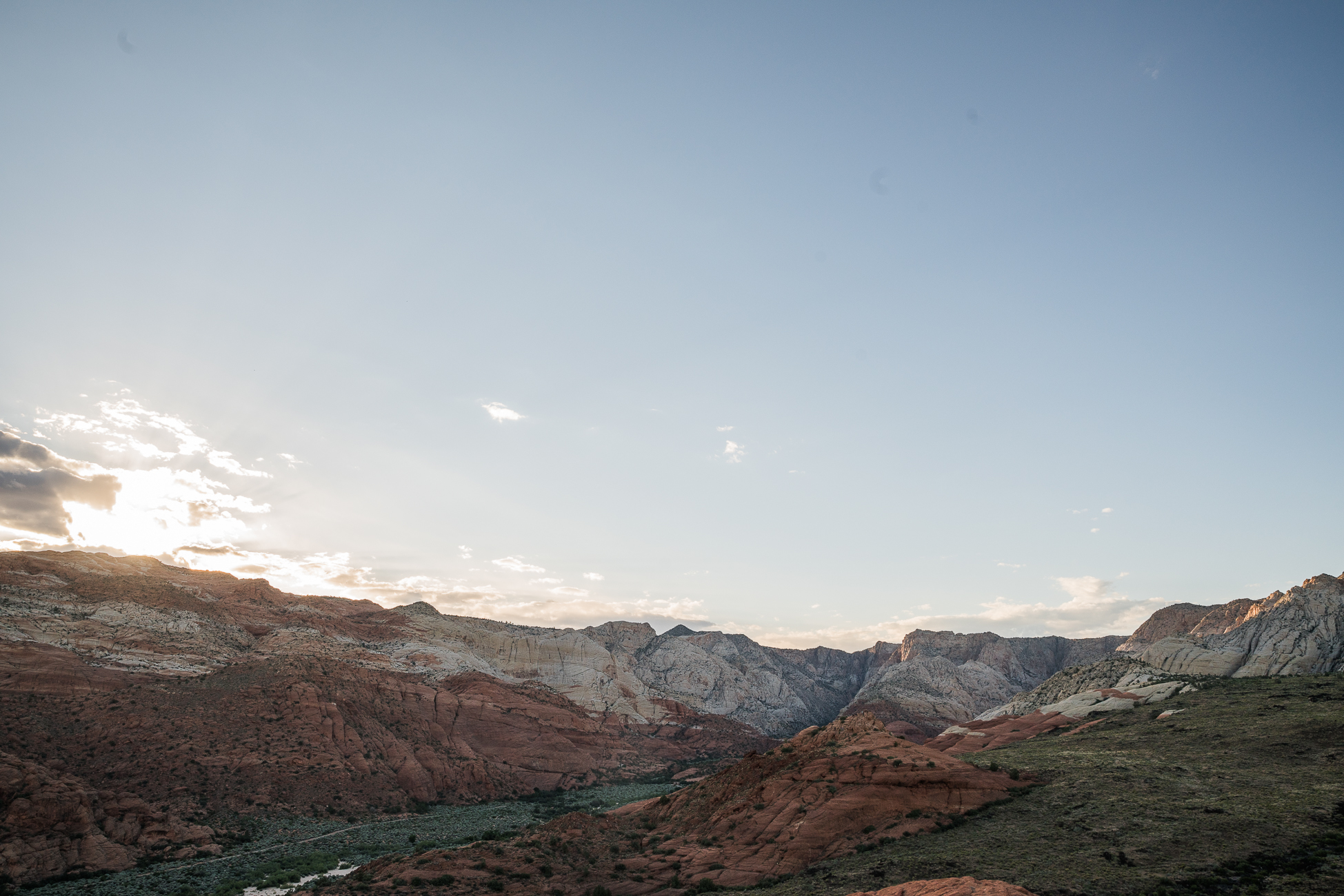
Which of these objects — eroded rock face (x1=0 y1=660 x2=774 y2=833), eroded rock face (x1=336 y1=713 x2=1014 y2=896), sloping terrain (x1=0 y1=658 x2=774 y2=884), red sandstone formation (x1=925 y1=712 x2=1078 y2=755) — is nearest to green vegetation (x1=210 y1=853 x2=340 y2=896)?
sloping terrain (x1=0 y1=658 x2=774 y2=884)

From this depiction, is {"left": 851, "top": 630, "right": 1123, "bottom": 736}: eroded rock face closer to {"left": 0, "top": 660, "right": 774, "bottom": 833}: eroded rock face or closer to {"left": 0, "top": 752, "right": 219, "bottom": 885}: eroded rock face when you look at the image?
{"left": 0, "top": 660, "right": 774, "bottom": 833}: eroded rock face

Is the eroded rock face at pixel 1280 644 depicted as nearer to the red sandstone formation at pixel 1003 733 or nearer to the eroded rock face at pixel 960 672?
the red sandstone formation at pixel 1003 733

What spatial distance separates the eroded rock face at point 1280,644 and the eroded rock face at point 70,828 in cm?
9188

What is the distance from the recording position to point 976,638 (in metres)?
181

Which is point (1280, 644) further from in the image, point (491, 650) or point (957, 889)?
point (491, 650)

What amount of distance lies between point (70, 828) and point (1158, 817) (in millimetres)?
49259

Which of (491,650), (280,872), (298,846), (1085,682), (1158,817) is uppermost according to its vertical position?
(1158,817)

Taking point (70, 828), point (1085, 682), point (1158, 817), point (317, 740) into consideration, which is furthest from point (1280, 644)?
point (70, 828)

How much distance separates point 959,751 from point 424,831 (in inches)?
1627

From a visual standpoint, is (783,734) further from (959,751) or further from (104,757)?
(104,757)

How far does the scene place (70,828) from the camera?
32406 millimetres

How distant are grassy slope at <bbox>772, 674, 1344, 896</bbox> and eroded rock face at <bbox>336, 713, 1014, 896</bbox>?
190cm

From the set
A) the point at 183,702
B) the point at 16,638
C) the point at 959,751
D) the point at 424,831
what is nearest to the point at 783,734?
the point at 959,751

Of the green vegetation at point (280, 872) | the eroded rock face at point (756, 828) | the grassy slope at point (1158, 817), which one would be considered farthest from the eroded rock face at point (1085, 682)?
the green vegetation at point (280, 872)
